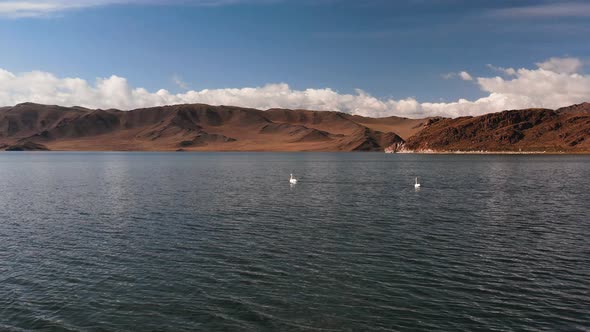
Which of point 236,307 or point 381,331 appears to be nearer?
point 381,331

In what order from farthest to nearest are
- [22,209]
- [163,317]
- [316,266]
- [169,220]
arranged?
1. [22,209]
2. [169,220]
3. [316,266]
4. [163,317]

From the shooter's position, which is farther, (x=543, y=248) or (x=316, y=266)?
(x=543, y=248)

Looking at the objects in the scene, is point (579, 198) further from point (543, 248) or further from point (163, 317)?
point (163, 317)

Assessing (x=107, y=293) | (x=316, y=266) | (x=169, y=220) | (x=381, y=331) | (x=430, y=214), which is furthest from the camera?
(x=430, y=214)

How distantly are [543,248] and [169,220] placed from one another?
36.2 meters

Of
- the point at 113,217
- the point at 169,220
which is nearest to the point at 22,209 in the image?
the point at 113,217

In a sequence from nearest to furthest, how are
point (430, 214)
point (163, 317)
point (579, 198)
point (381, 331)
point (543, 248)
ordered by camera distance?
point (381, 331), point (163, 317), point (543, 248), point (430, 214), point (579, 198)

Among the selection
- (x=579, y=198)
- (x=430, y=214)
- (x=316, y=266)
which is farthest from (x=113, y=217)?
(x=579, y=198)

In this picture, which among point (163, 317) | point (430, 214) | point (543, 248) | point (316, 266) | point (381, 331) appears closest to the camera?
point (381, 331)

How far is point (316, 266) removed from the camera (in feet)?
98.9

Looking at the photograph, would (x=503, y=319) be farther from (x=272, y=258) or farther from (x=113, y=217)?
(x=113, y=217)

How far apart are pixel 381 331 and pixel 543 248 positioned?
21.3m

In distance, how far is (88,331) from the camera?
20172mm

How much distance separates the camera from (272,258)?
32.0 meters
